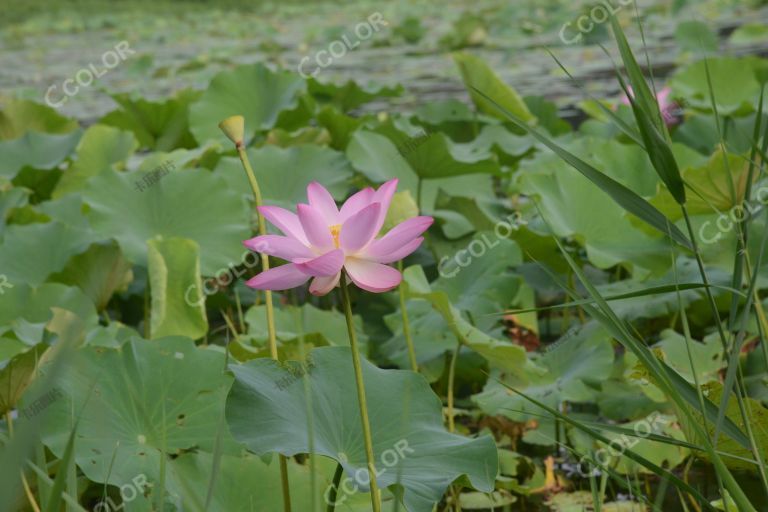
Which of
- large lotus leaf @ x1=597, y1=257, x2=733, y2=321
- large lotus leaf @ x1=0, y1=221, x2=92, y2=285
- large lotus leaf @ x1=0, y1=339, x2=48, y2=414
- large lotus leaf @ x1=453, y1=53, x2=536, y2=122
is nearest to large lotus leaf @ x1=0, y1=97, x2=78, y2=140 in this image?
large lotus leaf @ x1=0, y1=221, x2=92, y2=285

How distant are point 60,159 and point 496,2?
35.5 ft

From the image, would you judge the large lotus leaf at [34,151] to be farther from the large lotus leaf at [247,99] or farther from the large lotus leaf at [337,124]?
the large lotus leaf at [337,124]

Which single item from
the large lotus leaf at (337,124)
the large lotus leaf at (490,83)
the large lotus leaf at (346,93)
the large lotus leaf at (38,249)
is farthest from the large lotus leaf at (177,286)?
the large lotus leaf at (346,93)

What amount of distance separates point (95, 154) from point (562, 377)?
5.32 feet

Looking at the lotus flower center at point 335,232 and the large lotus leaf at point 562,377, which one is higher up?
the lotus flower center at point 335,232

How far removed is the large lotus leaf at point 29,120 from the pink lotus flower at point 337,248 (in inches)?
88.1

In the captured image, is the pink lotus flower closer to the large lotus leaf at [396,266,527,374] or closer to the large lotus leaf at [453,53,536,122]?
the large lotus leaf at [396,266,527,374]

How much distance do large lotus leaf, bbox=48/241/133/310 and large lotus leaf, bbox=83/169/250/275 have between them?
0.06m

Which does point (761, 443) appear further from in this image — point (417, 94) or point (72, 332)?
point (417, 94)

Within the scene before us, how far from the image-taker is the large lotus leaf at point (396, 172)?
222cm

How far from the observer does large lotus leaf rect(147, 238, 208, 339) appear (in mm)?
1721

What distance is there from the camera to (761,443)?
1187 millimetres

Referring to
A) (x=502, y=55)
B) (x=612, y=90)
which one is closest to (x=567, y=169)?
(x=612, y=90)

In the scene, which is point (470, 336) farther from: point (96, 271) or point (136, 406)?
point (96, 271)
